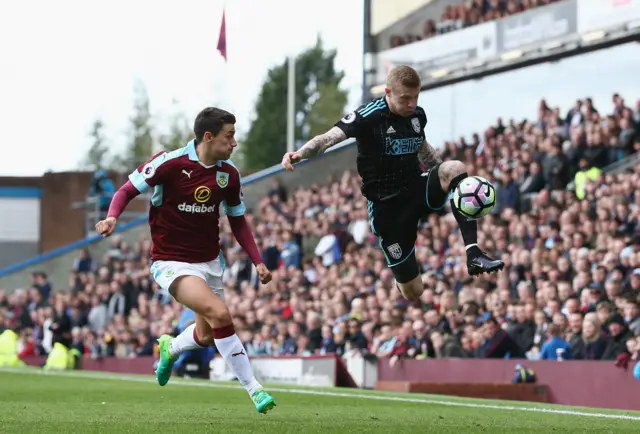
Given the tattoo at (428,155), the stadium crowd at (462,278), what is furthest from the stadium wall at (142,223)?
the tattoo at (428,155)

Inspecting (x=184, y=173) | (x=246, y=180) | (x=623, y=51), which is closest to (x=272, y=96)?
(x=246, y=180)

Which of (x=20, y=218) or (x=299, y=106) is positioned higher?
(x=299, y=106)

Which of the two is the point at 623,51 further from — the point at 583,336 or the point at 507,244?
the point at 583,336

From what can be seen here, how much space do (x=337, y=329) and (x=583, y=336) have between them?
5674 mm

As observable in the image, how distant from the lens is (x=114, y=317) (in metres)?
28.3

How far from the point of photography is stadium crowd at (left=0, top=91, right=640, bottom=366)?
1595 centimetres

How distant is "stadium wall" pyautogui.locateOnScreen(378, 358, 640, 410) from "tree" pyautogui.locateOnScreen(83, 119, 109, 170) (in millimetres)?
83689

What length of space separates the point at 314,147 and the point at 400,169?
51.6 inches

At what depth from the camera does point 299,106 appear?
94.8 meters

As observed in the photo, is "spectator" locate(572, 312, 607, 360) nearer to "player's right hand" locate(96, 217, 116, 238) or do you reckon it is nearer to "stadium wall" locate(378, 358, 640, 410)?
"stadium wall" locate(378, 358, 640, 410)

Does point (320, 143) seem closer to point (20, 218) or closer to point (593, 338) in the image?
point (593, 338)

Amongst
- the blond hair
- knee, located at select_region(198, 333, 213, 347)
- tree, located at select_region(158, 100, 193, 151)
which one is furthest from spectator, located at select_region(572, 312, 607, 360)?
tree, located at select_region(158, 100, 193, 151)

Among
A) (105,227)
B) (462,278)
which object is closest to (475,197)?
(105,227)

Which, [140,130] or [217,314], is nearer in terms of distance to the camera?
[217,314]
